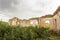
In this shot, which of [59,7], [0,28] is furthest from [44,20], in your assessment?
[0,28]

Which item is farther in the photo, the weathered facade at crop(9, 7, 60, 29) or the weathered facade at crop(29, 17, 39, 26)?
the weathered facade at crop(29, 17, 39, 26)

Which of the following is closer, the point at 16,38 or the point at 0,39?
the point at 0,39

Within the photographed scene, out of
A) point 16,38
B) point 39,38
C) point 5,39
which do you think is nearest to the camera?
point 5,39

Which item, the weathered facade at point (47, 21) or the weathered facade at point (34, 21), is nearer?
the weathered facade at point (47, 21)

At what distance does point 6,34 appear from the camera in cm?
1056

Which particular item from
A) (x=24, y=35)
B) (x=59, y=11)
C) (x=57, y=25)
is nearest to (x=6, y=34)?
(x=24, y=35)

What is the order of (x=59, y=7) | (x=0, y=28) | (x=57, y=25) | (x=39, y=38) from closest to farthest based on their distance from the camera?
(x=0, y=28), (x=39, y=38), (x=57, y=25), (x=59, y=7)

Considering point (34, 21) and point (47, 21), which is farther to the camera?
point (34, 21)

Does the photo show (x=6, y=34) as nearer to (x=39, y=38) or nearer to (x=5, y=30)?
(x=5, y=30)

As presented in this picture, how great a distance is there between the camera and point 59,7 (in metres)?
26.3

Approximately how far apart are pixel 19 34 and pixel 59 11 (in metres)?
15.1

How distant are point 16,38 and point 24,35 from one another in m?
0.74

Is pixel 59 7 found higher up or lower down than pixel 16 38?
higher up

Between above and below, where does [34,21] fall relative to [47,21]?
above
